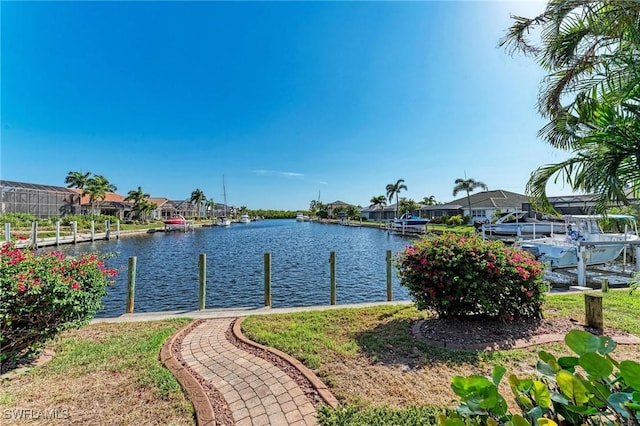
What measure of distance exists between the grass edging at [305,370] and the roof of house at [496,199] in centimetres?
4192

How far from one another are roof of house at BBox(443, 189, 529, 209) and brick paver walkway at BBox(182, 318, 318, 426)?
42.4 metres

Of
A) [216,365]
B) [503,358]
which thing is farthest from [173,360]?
[503,358]

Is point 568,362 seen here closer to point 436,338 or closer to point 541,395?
point 541,395

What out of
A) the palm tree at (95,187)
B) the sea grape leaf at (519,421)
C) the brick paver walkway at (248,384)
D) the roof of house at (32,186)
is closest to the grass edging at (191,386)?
the brick paver walkway at (248,384)

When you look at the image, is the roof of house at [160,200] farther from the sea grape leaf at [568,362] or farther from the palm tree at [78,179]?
the sea grape leaf at [568,362]

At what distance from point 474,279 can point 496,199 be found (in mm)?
42844

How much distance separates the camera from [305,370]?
383 cm

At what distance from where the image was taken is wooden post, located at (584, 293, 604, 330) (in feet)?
16.5

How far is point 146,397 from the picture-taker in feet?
10.9

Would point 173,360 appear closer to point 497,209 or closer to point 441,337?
point 441,337

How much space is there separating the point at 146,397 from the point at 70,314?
1762 mm

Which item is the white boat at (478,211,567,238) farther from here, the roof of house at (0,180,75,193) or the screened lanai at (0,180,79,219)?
the roof of house at (0,180,75,193)

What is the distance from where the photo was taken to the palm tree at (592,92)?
354 centimetres

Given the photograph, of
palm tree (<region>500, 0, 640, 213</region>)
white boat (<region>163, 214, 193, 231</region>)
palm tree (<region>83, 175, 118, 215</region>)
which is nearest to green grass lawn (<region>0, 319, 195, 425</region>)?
palm tree (<region>500, 0, 640, 213</region>)
